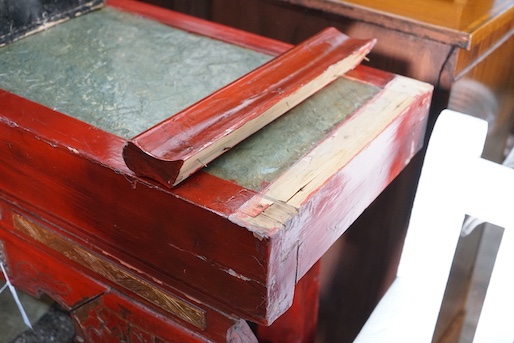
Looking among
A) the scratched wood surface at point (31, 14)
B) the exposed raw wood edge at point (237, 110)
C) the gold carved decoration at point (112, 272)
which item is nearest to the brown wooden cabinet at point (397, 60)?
the exposed raw wood edge at point (237, 110)

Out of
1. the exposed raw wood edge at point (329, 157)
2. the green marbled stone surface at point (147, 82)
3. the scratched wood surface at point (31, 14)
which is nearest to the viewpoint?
the exposed raw wood edge at point (329, 157)

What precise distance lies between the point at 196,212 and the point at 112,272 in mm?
244

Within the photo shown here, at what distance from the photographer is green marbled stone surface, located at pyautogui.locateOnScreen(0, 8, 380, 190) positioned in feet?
2.69

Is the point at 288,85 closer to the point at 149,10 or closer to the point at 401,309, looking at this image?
the point at 401,309

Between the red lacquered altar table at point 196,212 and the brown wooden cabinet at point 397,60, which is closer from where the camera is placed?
the red lacquered altar table at point 196,212

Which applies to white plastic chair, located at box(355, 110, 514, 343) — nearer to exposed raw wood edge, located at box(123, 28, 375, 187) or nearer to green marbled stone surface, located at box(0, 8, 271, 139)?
exposed raw wood edge, located at box(123, 28, 375, 187)

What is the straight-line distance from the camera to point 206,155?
2.43ft

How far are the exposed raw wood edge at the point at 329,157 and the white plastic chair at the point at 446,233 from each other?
0.10 m

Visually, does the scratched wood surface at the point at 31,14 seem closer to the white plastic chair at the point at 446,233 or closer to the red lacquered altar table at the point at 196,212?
the red lacquered altar table at the point at 196,212

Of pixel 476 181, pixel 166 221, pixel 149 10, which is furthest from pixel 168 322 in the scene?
pixel 149 10

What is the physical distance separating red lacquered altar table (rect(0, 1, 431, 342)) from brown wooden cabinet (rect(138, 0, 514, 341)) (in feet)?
0.55

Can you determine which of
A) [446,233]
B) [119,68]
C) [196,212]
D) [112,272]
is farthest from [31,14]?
[446,233]

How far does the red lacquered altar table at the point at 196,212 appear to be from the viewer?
0.71 m

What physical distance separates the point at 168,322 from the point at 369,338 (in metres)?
0.27
